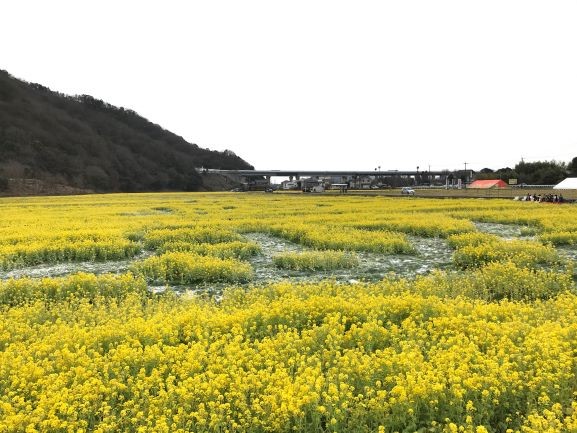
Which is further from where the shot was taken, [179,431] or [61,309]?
[61,309]

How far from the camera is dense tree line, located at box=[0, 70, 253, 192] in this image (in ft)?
360

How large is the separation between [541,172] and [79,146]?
117282mm

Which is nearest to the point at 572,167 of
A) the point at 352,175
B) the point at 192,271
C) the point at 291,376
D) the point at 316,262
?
the point at 352,175

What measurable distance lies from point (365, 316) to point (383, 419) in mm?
3346

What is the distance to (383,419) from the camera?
4.65 metres

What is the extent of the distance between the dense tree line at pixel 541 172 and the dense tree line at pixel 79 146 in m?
85.2

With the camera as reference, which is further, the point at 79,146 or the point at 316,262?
the point at 79,146

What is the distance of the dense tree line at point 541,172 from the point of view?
111438 mm

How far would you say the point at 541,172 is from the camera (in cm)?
11406

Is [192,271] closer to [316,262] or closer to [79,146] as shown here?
[316,262]

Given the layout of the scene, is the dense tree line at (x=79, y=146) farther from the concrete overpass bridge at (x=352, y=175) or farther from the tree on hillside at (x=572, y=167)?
the tree on hillside at (x=572, y=167)

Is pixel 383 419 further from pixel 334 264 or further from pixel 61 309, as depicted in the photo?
pixel 334 264

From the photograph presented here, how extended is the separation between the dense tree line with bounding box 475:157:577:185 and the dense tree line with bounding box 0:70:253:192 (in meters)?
85.2

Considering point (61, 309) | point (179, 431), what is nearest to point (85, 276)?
point (61, 309)
